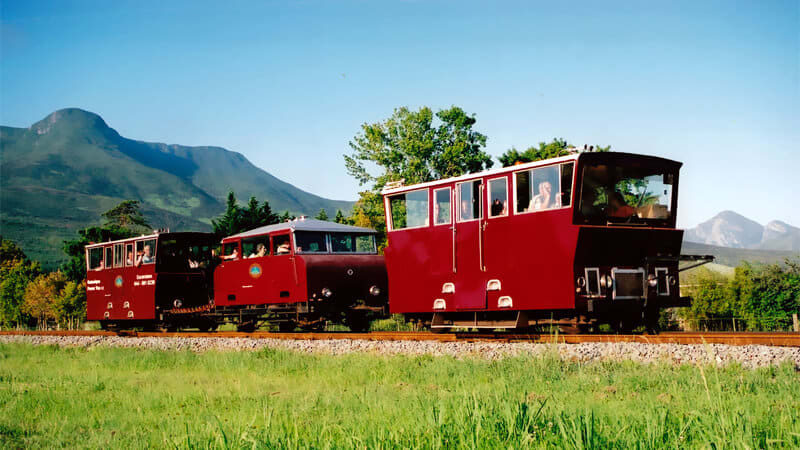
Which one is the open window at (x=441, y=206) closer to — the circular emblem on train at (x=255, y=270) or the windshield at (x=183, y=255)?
the circular emblem on train at (x=255, y=270)

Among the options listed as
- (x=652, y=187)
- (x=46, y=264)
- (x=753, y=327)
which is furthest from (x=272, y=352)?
(x=46, y=264)

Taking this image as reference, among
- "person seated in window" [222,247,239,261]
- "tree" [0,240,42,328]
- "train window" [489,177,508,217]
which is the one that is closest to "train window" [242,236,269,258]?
"person seated in window" [222,247,239,261]

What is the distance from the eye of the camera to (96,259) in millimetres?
28250

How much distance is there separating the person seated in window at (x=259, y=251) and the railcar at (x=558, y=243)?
6.33 meters

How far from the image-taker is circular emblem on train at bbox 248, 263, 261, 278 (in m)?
20.3

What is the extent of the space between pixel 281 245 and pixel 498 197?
7512 mm

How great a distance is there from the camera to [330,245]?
20078 millimetres

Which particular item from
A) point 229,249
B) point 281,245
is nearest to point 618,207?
point 281,245

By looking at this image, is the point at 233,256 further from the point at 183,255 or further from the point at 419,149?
the point at 419,149

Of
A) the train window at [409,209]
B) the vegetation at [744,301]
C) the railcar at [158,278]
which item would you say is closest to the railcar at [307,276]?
the railcar at [158,278]

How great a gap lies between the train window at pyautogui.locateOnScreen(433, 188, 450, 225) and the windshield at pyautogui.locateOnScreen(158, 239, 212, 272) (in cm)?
1193

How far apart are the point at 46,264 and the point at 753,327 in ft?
587

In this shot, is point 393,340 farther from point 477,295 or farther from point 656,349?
point 656,349

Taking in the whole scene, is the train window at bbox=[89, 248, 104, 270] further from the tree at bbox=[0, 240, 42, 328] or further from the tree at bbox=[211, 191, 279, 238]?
the tree at bbox=[0, 240, 42, 328]
